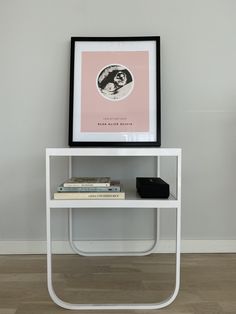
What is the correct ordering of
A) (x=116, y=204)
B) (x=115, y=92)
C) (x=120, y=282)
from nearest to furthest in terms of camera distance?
(x=116, y=204), (x=120, y=282), (x=115, y=92)

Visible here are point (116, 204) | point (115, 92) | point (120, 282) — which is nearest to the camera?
point (116, 204)

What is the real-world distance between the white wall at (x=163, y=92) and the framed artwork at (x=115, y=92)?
Answer: 7cm

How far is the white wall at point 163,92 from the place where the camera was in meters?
1.64

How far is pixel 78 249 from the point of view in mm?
1690

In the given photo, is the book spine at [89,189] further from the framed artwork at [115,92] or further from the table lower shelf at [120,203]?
the framed artwork at [115,92]

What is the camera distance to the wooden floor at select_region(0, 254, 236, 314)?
1174 millimetres

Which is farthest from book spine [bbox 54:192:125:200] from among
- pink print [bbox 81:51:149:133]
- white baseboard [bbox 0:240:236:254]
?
white baseboard [bbox 0:240:236:254]

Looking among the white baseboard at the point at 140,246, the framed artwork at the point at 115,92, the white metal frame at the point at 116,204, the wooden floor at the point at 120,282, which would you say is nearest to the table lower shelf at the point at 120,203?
the white metal frame at the point at 116,204

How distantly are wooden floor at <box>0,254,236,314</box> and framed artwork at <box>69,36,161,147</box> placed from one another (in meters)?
0.60

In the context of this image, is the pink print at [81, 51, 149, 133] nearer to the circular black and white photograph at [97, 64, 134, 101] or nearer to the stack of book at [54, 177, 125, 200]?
the circular black and white photograph at [97, 64, 134, 101]

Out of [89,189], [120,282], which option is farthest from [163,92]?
[120,282]

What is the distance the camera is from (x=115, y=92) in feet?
5.30

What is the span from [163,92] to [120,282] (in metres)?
0.96

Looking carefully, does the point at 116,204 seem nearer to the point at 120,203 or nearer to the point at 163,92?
the point at 120,203
